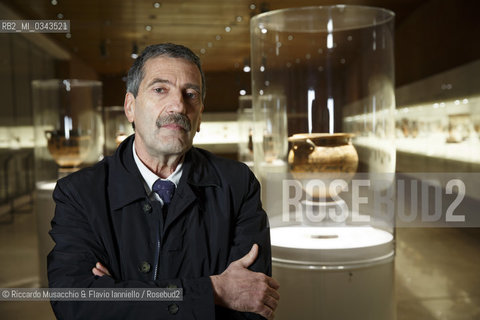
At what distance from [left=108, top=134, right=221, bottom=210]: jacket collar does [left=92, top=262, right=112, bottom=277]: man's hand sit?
0.18 meters

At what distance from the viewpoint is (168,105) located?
5.47 ft

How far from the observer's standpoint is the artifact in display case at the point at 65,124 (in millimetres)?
5152

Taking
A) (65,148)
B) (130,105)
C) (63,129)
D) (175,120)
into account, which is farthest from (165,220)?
(63,129)

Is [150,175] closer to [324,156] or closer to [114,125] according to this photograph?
[324,156]

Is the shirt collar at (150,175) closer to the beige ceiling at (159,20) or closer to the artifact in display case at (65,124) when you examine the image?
the artifact in display case at (65,124)

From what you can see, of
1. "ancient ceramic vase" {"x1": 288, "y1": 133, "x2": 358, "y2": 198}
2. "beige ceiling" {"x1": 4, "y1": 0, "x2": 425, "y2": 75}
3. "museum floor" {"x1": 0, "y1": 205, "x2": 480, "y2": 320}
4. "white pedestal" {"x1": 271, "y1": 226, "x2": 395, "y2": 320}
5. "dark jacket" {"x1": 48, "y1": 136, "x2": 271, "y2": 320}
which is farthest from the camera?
"beige ceiling" {"x1": 4, "y1": 0, "x2": 425, "y2": 75}

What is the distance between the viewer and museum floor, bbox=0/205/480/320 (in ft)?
12.6

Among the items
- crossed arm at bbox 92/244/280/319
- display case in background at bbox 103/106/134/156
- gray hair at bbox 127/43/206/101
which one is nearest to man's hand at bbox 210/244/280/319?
crossed arm at bbox 92/244/280/319

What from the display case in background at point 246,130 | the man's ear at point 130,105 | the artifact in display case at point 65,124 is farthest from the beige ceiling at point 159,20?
the man's ear at point 130,105

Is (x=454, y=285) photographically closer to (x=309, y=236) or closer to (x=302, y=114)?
(x=309, y=236)

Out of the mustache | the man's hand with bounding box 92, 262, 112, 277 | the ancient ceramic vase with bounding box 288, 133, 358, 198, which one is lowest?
the man's hand with bounding box 92, 262, 112, 277

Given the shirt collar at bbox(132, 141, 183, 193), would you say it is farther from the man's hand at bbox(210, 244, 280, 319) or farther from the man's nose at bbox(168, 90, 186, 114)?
the man's hand at bbox(210, 244, 280, 319)

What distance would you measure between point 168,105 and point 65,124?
3.97 metres

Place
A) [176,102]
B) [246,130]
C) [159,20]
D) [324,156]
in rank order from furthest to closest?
[159,20] → [246,130] → [324,156] → [176,102]
